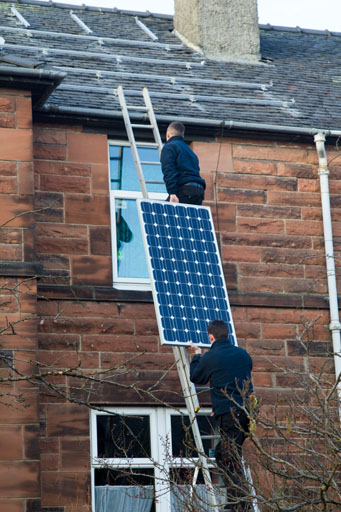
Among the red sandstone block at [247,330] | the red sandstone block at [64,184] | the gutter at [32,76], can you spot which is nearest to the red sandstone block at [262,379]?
the red sandstone block at [247,330]

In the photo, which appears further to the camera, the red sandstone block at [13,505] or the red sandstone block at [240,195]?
the red sandstone block at [240,195]

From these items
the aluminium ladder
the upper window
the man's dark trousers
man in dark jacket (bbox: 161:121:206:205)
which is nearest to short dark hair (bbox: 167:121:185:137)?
man in dark jacket (bbox: 161:121:206:205)

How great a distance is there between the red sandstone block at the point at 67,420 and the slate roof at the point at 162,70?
3.16 meters

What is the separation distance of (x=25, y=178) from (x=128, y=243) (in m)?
1.49

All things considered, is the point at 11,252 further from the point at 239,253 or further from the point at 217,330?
the point at 239,253

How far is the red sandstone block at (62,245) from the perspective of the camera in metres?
10.9

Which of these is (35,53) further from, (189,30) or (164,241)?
(164,241)

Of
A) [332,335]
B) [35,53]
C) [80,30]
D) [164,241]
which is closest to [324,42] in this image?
[80,30]

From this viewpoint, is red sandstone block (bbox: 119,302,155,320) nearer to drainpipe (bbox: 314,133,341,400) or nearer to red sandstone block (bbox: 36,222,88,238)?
red sandstone block (bbox: 36,222,88,238)

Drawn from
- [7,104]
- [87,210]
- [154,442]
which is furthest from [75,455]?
[7,104]

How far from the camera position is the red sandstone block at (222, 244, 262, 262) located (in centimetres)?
1152

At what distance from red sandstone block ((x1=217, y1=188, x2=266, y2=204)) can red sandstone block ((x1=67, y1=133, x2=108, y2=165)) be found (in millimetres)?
1335

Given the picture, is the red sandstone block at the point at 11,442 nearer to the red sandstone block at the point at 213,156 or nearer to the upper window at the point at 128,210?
the upper window at the point at 128,210

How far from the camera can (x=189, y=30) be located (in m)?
14.9
